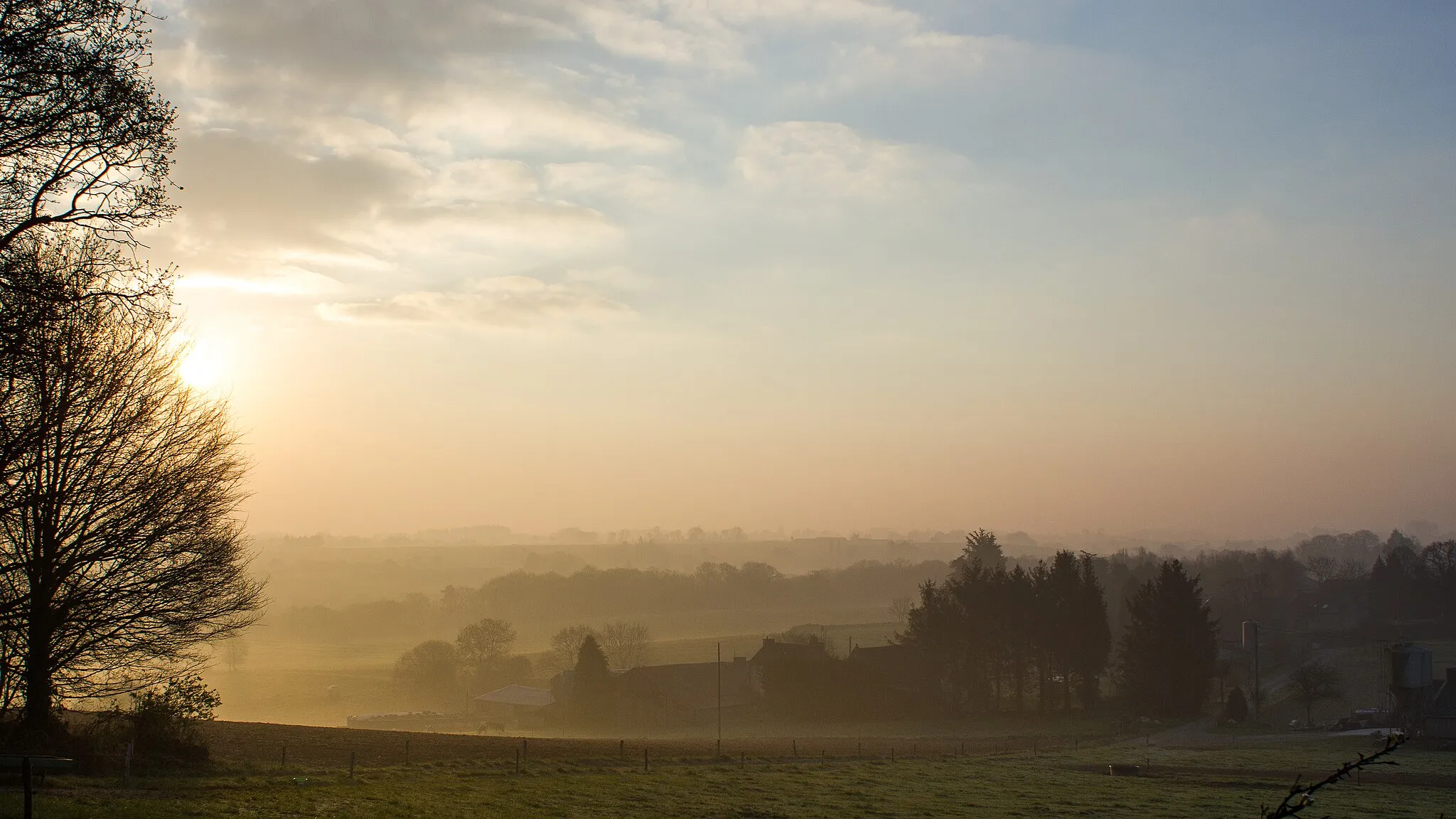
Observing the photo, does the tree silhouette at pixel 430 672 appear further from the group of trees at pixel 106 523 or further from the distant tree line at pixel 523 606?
the group of trees at pixel 106 523

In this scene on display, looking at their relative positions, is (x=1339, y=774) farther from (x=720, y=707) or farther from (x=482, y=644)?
(x=482, y=644)

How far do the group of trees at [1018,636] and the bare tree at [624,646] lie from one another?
1360 inches

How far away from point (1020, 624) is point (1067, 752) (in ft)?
85.2

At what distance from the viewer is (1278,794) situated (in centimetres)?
3456

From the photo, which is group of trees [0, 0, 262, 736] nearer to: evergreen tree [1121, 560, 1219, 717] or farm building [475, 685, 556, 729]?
farm building [475, 685, 556, 729]

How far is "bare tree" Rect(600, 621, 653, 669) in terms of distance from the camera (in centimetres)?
10512

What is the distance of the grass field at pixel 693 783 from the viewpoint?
23.2m

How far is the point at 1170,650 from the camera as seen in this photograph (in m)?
74.4

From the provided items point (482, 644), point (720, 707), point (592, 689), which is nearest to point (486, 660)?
point (482, 644)

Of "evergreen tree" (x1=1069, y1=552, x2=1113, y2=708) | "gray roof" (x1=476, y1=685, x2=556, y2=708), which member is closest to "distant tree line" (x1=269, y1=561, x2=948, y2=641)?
"gray roof" (x1=476, y1=685, x2=556, y2=708)

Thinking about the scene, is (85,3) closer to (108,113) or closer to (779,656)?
(108,113)

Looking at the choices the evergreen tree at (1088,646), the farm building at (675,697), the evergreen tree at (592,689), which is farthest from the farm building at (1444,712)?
the evergreen tree at (592,689)

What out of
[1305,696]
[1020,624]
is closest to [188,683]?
[1020,624]

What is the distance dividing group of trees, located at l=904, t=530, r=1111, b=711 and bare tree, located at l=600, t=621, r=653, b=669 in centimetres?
3456
